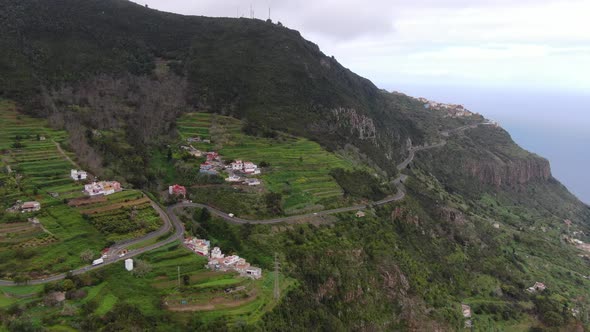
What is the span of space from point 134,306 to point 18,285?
999 centimetres

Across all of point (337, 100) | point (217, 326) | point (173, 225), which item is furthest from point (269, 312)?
point (337, 100)

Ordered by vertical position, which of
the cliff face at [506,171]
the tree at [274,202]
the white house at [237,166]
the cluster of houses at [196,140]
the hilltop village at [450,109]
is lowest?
the cliff face at [506,171]

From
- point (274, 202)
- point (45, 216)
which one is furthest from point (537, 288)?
point (45, 216)

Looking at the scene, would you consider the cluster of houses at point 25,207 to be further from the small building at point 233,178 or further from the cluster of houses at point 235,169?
the small building at point 233,178

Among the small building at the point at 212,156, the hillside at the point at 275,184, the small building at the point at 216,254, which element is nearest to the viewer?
the hillside at the point at 275,184

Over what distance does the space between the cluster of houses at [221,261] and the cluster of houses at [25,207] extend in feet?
54.0

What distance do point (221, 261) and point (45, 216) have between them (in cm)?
1969

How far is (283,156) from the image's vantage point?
72.6m

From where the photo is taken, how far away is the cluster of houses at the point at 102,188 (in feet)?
161

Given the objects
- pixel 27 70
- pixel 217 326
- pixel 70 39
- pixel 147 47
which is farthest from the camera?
pixel 147 47

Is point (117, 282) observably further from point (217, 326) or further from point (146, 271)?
point (217, 326)

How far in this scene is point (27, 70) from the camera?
283 feet

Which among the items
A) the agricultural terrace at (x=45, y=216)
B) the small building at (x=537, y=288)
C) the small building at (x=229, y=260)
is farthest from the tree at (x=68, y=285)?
the small building at (x=537, y=288)

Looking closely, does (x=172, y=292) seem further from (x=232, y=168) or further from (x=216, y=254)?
(x=232, y=168)
